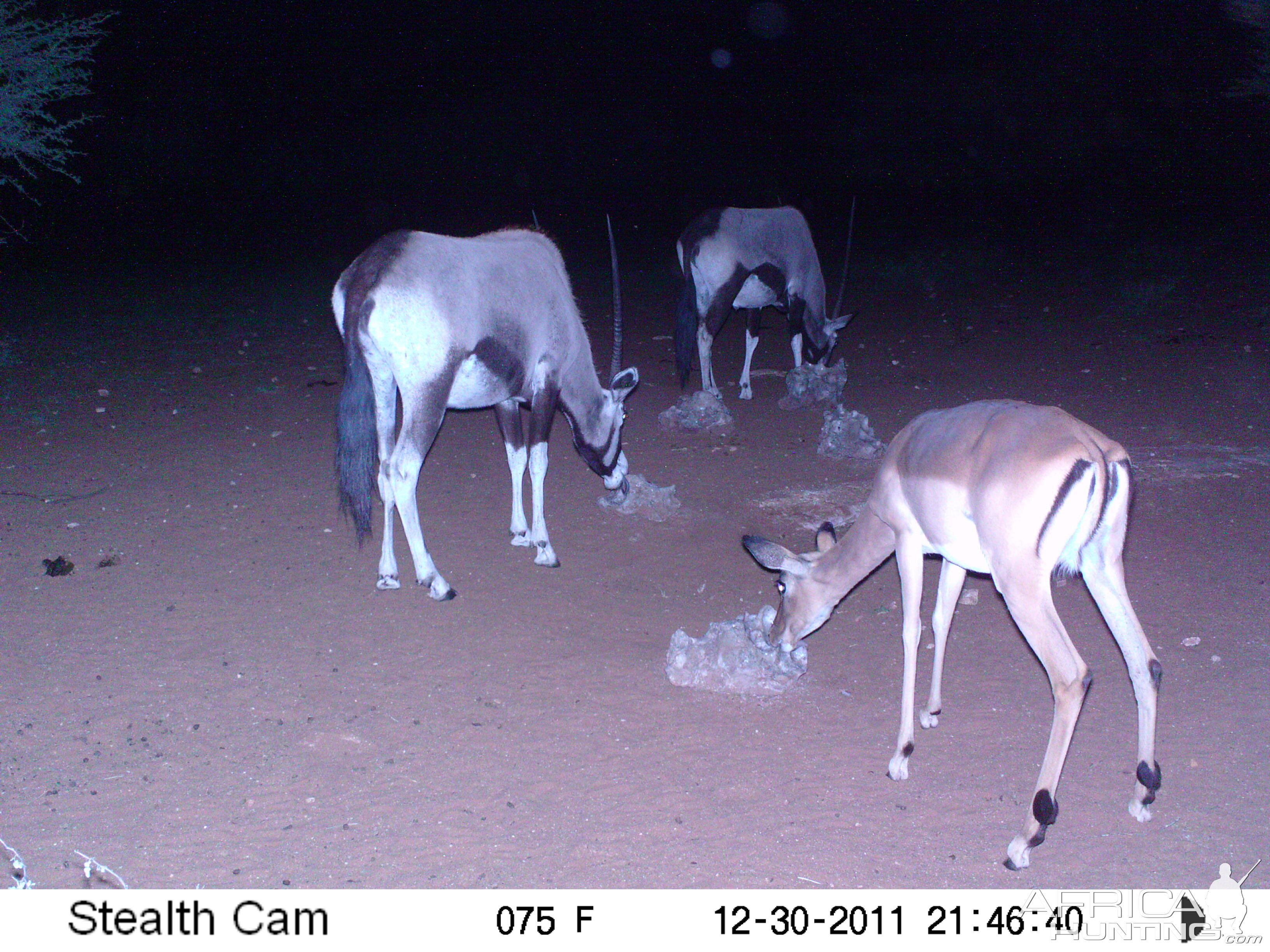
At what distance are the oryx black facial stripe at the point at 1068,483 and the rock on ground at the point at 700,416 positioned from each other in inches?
238

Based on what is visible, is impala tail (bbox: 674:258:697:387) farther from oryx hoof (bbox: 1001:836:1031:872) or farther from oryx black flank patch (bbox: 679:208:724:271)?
oryx hoof (bbox: 1001:836:1031:872)

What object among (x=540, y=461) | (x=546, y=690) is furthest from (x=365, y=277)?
(x=546, y=690)

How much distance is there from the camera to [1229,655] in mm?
5684

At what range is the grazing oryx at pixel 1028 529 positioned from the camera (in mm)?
4051

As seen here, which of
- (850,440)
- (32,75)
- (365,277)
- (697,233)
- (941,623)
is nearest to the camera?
(941,623)

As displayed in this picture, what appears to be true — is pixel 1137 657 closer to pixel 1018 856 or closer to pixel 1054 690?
pixel 1054 690

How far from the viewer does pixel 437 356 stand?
20.7 ft

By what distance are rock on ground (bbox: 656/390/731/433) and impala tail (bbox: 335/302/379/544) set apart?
4.21 metres

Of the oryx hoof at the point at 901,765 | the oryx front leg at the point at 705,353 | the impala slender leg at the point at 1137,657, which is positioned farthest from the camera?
the oryx front leg at the point at 705,353

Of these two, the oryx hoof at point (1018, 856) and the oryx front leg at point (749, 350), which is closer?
the oryx hoof at point (1018, 856)

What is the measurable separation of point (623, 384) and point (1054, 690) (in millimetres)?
4297

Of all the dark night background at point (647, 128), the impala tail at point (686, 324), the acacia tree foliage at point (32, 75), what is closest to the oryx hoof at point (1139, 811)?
the impala tail at point (686, 324)

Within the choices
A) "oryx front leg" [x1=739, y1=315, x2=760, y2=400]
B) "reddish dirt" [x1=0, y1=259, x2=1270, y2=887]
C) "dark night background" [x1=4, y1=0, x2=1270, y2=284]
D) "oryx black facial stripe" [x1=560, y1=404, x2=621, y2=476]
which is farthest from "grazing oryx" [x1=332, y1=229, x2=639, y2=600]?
"dark night background" [x1=4, y1=0, x2=1270, y2=284]

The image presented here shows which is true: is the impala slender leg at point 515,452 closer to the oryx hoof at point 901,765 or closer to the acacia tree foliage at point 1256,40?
the oryx hoof at point 901,765
